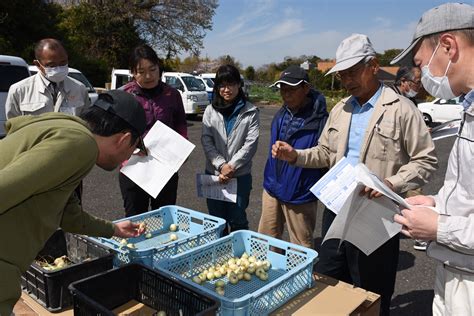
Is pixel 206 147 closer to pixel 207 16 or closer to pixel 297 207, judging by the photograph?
pixel 297 207

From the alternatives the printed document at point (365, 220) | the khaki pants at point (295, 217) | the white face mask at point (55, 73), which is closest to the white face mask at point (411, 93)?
the khaki pants at point (295, 217)

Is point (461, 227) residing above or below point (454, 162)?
below

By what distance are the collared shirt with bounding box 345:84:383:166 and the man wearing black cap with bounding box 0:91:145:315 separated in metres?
1.37

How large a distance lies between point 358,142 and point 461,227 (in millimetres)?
1010

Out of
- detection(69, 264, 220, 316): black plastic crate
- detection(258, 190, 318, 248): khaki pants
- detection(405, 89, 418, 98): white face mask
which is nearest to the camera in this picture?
detection(69, 264, 220, 316): black plastic crate

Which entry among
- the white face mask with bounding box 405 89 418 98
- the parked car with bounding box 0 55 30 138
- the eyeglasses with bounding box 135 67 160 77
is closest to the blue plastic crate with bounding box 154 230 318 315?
the eyeglasses with bounding box 135 67 160 77

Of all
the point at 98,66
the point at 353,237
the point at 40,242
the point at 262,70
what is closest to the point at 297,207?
the point at 353,237

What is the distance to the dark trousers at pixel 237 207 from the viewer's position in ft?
10.5

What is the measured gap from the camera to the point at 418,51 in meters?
1.50

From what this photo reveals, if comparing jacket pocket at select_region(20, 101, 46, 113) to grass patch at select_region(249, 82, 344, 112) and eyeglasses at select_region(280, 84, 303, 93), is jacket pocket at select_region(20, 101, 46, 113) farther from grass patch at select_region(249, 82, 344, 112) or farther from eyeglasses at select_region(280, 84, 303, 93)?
grass patch at select_region(249, 82, 344, 112)

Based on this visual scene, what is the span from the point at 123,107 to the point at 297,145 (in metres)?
1.70

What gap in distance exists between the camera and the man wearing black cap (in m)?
1.09

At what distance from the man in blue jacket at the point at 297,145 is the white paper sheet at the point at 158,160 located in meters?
0.81

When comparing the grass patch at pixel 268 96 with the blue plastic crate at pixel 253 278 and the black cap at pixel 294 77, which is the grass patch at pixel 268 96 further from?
the blue plastic crate at pixel 253 278
